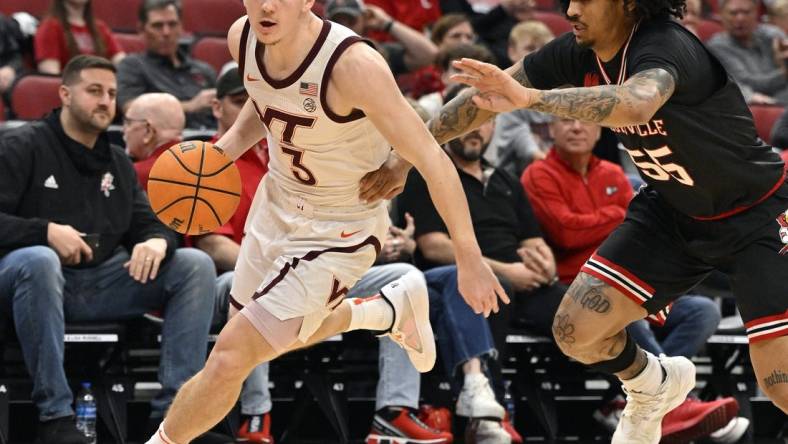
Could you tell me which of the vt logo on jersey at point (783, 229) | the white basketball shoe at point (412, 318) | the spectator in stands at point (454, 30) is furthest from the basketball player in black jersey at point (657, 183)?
the spectator in stands at point (454, 30)

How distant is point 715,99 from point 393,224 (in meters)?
2.74

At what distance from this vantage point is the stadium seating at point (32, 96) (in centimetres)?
813

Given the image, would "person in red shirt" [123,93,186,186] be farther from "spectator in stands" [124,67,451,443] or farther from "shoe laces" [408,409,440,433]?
"shoe laces" [408,409,440,433]

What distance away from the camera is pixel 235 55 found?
4.99 m

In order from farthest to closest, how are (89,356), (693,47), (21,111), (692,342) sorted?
(21,111), (692,342), (89,356), (693,47)

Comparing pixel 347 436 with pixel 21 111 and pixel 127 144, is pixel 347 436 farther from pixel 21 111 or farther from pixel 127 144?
pixel 21 111

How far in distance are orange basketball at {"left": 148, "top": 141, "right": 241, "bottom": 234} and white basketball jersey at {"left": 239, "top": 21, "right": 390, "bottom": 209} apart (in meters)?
0.21

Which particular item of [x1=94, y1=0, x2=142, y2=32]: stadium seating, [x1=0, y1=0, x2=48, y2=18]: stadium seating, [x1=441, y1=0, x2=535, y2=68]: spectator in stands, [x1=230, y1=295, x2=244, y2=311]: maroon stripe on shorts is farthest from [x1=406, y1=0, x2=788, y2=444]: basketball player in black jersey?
[x1=94, y1=0, x2=142, y2=32]: stadium seating

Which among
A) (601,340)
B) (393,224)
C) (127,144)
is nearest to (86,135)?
(127,144)

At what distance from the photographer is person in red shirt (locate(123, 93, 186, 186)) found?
23.5ft

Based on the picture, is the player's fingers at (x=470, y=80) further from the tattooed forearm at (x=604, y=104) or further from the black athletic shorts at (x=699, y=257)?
the black athletic shorts at (x=699, y=257)

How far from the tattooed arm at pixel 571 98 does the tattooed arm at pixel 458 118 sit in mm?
858

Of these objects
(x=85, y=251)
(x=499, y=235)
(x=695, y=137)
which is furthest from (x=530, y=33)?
(x=695, y=137)

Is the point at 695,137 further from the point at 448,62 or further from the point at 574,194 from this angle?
the point at 448,62
